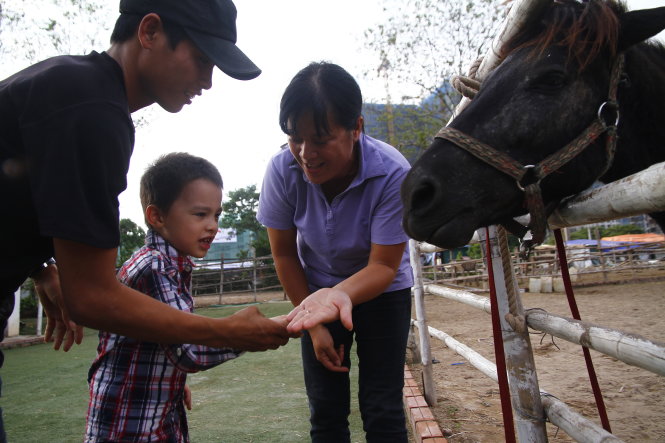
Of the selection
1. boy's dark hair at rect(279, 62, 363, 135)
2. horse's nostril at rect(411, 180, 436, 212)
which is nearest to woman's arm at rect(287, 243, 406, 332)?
horse's nostril at rect(411, 180, 436, 212)

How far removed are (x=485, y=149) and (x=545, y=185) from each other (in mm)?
229

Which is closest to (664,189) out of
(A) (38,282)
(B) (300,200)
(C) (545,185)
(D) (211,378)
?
(C) (545,185)

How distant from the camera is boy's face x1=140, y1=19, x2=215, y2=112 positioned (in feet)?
3.81

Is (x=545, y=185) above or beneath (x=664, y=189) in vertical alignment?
above

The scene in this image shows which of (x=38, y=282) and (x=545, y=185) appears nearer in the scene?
(x=545, y=185)

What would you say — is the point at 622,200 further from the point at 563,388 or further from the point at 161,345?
the point at 563,388

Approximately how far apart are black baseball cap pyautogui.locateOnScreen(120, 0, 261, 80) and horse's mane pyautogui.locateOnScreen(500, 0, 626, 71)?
0.94 metres

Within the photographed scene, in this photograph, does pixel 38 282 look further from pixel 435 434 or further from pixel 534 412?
pixel 435 434

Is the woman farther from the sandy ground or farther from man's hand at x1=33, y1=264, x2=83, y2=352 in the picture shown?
the sandy ground

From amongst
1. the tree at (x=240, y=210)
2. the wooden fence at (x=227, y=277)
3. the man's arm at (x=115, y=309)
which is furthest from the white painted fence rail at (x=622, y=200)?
the tree at (x=240, y=210)

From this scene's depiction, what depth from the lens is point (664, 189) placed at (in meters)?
0.87

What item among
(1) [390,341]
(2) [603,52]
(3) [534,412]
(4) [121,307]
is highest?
(2) [603,52]

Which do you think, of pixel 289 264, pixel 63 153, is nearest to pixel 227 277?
pixel 289 264

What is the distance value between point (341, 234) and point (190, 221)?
0.60 m
